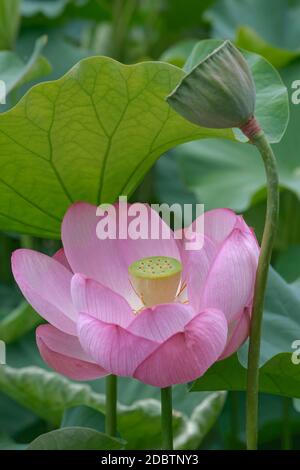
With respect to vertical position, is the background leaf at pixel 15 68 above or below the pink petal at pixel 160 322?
above

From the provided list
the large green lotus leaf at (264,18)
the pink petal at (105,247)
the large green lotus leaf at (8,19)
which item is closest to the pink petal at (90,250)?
the pink petal at (105,247)

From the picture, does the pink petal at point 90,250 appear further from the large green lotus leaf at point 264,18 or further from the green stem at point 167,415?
the large green lotus leaf at point 264,18

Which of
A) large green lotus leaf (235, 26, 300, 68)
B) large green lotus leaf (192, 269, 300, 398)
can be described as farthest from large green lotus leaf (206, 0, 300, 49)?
large green lotus leaf (192, 269, 300, 398)

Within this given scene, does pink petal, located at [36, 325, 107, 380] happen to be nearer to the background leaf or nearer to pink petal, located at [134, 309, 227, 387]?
pink petal, located at [134, 309, 227, 387]

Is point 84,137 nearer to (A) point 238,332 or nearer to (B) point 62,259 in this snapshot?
(B) point 62,259

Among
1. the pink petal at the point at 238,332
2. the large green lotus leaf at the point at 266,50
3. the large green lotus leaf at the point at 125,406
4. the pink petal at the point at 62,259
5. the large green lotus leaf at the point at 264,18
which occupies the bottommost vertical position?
the large green lotus leaf at the point at 125,406
